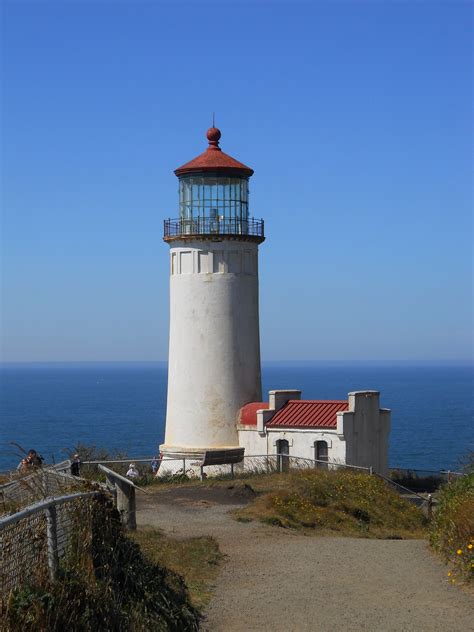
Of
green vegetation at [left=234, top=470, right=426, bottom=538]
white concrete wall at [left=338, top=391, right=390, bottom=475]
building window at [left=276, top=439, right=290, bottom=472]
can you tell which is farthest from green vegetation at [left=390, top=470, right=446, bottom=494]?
green vegetation at [left=234, top=470, right=426, bottom=538]

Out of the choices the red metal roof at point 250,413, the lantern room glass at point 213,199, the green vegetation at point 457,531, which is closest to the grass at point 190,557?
the green vegetation at point 457,531

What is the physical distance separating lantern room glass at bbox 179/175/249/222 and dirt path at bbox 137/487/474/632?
1320 cm

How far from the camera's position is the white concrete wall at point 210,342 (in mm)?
29297

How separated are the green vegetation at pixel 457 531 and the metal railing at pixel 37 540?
5.31 metres

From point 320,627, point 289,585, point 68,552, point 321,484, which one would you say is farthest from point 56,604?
point 321,484

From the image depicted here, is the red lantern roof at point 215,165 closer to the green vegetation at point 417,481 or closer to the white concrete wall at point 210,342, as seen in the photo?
the white concrete wall at point 210,342

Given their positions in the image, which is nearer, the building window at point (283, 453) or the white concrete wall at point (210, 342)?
the building window at point (283, 453)

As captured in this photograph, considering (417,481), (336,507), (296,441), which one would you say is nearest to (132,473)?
A: (296,441)

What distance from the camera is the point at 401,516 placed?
20.8m

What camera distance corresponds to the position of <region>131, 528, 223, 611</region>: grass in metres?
12.8

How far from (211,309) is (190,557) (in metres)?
15.2

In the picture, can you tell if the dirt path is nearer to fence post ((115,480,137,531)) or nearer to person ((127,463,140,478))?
fence post ((115,480,137,531))

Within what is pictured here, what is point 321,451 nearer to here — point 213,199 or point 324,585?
point 213,199

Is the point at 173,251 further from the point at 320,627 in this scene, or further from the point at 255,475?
the point at 320,627
